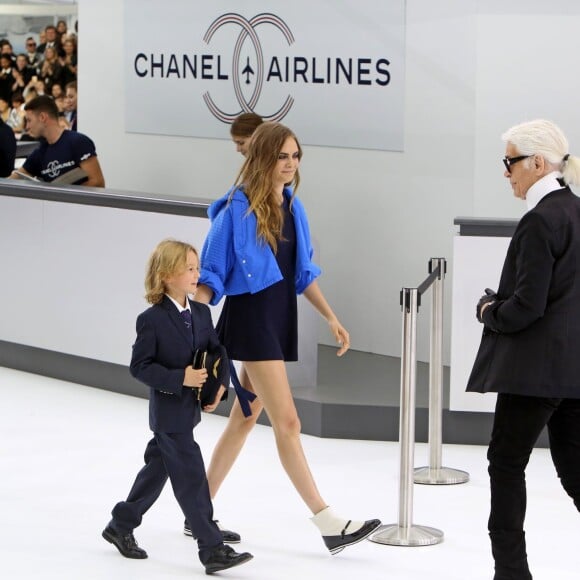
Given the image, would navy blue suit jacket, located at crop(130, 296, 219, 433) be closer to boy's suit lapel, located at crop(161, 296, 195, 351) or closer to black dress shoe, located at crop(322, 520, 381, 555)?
boy's suit lapel, located at crop(161, 296, 195, 351)

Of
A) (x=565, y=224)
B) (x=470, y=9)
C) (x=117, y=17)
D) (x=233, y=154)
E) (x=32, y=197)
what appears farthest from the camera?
(x=117, y=17)

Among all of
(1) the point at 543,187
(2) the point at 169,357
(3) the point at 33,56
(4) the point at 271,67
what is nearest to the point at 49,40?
(3) the point at 33,56

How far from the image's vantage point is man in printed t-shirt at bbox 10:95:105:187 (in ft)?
29.0

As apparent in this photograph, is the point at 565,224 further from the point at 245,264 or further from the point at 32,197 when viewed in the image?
the point at 32,197

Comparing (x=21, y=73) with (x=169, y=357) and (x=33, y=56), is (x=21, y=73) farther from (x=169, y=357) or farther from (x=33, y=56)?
(x=169, y=357)

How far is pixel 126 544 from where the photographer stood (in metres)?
4.96

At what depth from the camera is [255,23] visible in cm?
873

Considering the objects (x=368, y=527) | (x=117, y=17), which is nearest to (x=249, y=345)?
(x=368, y=527)

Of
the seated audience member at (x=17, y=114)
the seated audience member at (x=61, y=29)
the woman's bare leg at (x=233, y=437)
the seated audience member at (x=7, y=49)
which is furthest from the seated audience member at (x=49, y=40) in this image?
the woman's bare leg at (x=233, y=437)

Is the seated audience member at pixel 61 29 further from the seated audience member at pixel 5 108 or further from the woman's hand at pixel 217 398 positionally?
the woman's hand at pixel 217 398

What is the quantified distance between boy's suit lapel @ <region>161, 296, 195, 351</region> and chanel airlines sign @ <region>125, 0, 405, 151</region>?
3.56 m

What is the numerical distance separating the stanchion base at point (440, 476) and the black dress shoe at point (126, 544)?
4.97 ft

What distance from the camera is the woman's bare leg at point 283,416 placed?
4.84 metres

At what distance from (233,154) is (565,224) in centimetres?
506
